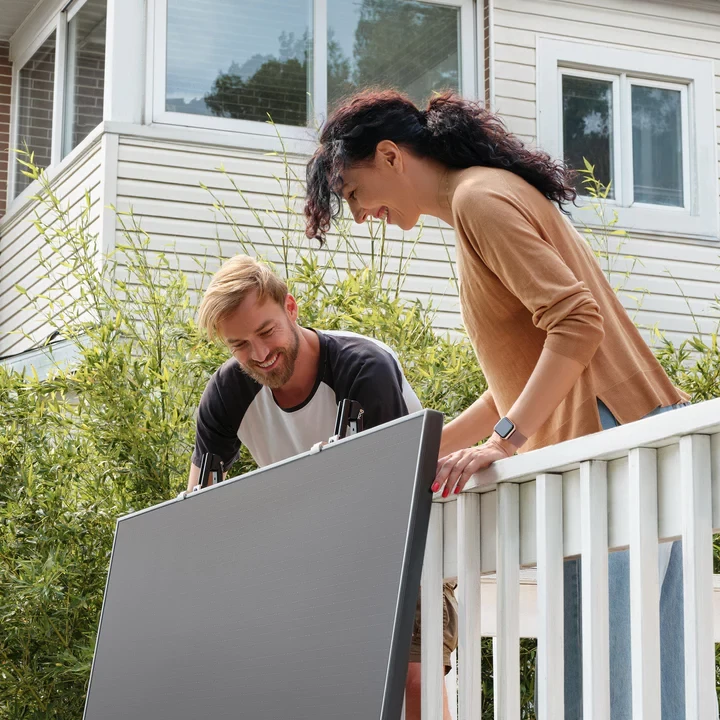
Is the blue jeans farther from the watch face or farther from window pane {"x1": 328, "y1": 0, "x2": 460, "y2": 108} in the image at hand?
window pane {"x1": 328, "y1": 0, "x2": 460, "y2": 108}

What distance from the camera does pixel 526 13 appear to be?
26.4 feet

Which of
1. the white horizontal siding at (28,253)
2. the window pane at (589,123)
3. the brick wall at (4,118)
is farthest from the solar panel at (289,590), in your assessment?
the brick wall at (4,118)

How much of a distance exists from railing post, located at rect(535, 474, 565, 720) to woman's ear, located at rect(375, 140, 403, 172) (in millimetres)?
809

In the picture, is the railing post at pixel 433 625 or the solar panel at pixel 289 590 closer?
the solar panel at pixel 289 590

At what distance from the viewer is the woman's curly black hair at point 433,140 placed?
7.38 ft

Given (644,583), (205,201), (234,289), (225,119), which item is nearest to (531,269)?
(644,583)

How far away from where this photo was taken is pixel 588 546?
1638 millimetres

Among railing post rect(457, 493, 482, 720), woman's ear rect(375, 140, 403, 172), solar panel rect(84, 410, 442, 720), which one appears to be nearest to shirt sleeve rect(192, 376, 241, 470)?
solar panel rect(84, 410, 442, 720)

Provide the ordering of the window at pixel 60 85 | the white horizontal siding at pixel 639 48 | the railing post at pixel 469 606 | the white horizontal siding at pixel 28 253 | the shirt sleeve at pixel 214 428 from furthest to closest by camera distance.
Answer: the white horizontal siding at pixel 639 48 → the window at pixel 60 85 → the white horizontal siding at pixel 28 253 → the shirt sleeve at pixel 214 428 → the railing post at pixel 469 606

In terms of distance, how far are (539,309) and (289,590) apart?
2.07ft

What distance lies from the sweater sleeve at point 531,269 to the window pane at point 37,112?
6766mm

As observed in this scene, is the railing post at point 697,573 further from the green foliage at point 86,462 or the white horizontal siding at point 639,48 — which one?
the white horizontal siding at point 639,48

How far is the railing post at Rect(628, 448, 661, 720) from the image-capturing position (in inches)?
59.9

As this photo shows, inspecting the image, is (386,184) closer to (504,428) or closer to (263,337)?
(263,337)
